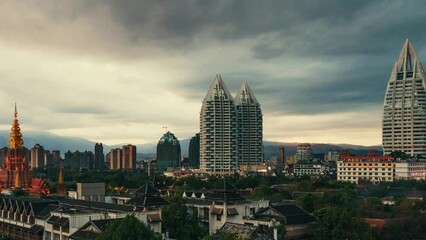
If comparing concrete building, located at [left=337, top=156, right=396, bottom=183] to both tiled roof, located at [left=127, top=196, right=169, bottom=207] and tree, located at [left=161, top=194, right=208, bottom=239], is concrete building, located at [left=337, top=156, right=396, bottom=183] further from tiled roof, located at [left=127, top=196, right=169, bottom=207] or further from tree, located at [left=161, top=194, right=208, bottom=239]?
tiled roof, located at [left=127, top=196, right=169, bottom=207]

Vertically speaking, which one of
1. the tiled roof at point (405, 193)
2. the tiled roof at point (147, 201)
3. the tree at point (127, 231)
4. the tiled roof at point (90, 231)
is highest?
the tiled roof at point (147, 201)

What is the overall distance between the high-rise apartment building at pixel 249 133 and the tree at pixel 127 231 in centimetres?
14054

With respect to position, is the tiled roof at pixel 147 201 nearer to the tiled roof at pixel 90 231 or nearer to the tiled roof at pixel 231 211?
the tiled roof at pixel 90 231

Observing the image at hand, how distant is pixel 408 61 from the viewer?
162 m

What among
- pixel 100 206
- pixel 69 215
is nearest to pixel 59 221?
pixel 69 215

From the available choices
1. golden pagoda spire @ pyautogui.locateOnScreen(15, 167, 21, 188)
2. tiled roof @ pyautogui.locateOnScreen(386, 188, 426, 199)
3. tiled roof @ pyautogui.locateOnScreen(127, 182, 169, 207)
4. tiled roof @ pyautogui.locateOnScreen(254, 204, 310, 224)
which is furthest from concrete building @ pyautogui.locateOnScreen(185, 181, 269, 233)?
golden pagoda spire @ pyautogui.locateOnScreen(15, 167, 21, 188)

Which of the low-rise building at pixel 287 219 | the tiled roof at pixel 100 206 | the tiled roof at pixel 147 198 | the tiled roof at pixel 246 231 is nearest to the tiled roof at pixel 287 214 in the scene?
the low-rise building at pixel 287 219

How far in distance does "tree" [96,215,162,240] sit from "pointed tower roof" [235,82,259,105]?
491ft

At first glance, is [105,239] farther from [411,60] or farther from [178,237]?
[411,60]

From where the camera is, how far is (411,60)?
6388 inches

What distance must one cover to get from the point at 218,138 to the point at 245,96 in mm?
24661

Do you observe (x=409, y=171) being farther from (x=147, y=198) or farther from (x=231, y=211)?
(x=147, y=198)

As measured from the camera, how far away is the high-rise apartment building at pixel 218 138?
17225 centimetres

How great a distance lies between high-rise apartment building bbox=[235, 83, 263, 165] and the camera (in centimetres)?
18088
